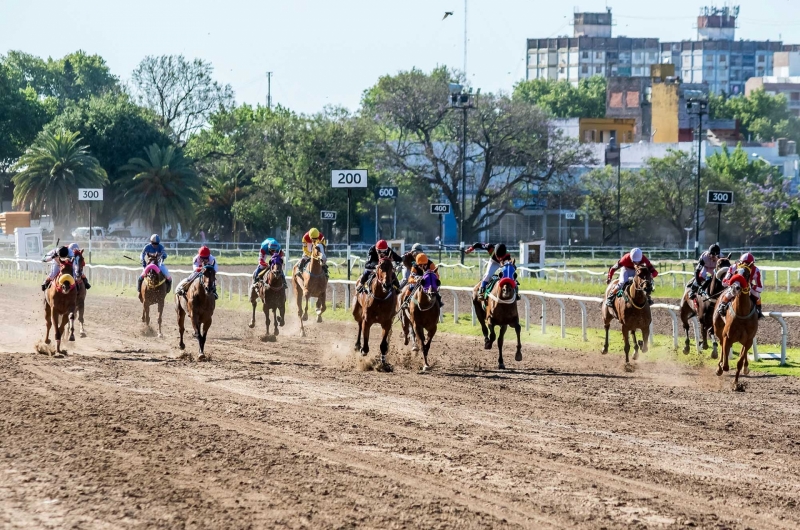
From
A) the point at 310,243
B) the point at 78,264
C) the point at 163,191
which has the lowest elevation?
the point at 78,264

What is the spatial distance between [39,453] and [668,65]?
330 ft

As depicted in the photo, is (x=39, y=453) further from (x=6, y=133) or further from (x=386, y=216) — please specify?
(x=6, y=133)

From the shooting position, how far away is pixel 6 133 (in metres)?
83.1

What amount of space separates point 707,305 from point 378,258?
5.34 m

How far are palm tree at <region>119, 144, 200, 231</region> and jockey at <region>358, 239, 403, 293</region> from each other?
167ft

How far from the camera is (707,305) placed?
19.5m

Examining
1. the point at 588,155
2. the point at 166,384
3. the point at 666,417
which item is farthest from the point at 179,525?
the point at 588,155

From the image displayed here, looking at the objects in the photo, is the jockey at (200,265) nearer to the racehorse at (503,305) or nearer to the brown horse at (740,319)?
the racehorse at (503,305)

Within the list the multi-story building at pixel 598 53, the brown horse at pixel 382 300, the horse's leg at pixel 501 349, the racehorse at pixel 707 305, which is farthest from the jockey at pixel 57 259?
the multi-story building at pixel 598 53

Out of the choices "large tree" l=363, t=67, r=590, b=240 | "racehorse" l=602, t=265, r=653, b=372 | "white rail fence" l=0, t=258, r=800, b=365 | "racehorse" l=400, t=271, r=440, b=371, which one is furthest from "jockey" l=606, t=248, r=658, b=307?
"large tree" l=363, t=67, r=590, b=240

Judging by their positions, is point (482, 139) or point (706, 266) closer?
point (706, 266)

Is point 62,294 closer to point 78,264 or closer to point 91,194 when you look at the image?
point 78,264

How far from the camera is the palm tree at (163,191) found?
68188mm

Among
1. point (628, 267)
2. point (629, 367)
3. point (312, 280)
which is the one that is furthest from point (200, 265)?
point (629, 367)
